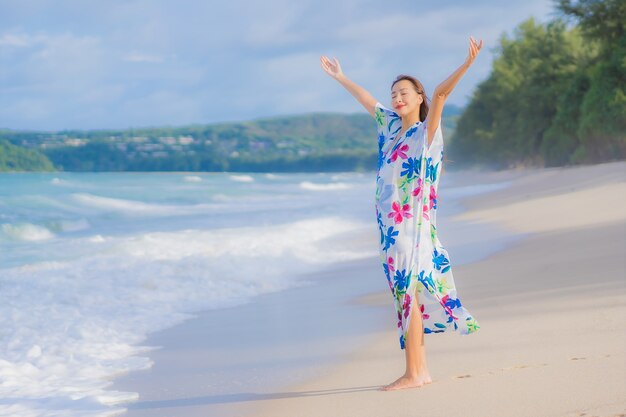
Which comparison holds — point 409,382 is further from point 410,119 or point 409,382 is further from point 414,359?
Answer: point 410,119

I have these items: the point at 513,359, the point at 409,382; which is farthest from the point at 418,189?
the point at 513,359

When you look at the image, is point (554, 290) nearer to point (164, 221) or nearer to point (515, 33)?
point (164, 221)

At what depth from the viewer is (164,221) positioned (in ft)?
83.9

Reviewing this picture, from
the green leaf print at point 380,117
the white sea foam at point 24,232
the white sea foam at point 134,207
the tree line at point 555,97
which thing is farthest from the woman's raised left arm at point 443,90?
the tree line at point 555,97

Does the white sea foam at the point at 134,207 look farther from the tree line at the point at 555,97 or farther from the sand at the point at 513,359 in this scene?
the sand at the point at 513,359

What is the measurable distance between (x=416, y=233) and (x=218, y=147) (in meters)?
79.6

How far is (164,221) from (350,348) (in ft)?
65.2

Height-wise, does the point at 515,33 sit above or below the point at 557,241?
above

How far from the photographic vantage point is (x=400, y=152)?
494 centimetres

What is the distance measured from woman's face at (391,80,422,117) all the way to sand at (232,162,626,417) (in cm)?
148

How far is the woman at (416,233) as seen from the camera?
4.82 metres

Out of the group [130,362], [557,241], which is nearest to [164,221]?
[557,241]

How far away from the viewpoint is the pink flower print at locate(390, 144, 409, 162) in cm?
493

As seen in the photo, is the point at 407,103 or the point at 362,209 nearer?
the point at 407,103
